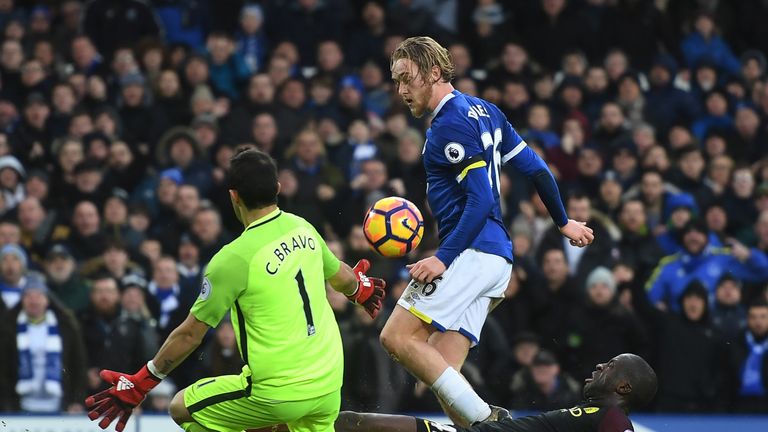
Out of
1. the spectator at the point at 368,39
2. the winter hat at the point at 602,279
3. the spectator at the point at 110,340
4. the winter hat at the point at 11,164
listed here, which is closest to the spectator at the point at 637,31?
the spectator at the point at 368,39

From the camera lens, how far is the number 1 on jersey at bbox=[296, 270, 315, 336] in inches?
284

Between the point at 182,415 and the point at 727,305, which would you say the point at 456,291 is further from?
the point at 727,305

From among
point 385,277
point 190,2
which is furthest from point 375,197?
point 190,2

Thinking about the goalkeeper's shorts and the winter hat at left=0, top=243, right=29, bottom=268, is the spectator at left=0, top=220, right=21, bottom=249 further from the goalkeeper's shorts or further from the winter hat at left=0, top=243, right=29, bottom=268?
the goalkeeper's shorts

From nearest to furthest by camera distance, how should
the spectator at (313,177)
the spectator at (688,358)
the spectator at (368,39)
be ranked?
the spectator at (688,358) → the spectator at (313,177) → the spectator at (368,39)

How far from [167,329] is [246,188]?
532 centimetres

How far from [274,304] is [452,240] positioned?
1.21 metres

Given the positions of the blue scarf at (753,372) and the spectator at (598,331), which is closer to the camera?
the spectator at (598,331)

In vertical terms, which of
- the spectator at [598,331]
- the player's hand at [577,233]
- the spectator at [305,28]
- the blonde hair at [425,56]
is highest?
the spectator at [305,28]

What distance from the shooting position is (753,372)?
12633 mm

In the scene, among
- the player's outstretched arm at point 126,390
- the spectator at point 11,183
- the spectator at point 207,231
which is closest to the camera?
the player's outstretched arm at point 126,390

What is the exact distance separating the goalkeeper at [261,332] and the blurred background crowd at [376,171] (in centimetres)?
418

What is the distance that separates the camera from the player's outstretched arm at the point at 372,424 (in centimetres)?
804

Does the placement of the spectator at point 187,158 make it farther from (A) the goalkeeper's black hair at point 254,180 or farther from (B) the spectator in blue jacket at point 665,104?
(A) the goalkeeper's black hair at point 254,180
